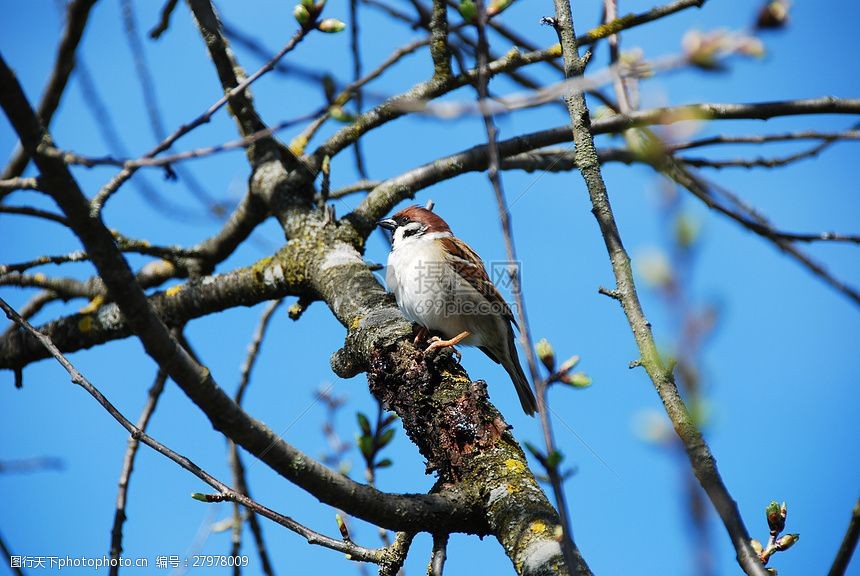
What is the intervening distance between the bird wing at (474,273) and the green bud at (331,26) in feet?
6.05

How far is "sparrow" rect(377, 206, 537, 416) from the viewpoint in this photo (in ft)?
13.7

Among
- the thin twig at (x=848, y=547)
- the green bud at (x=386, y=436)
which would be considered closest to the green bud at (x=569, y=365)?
the thin twig at (x=848, y=547)

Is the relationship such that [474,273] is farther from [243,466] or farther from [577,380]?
[577,380]

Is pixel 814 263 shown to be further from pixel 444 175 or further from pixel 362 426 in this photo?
pixel 444 175

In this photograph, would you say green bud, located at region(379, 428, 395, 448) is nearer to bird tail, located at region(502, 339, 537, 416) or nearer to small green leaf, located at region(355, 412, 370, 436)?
small green leaf, located at region(355, 412, 370, 436)

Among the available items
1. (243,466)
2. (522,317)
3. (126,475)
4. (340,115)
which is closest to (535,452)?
(522,317)

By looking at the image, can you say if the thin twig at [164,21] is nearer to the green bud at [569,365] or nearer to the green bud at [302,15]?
the green bud at [302,15]

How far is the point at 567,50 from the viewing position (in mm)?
2180

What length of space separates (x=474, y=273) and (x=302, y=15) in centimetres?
214

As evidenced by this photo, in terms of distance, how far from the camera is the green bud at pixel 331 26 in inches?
119

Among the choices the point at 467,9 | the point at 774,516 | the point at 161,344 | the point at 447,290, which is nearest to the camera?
the point at 161,344

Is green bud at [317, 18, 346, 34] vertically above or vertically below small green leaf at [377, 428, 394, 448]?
above

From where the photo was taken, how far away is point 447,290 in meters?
4.38

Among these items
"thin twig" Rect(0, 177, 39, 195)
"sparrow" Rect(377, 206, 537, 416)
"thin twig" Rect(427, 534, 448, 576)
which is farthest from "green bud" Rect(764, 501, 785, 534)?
"thin twig" Rect(0, 177, 39, 195)
